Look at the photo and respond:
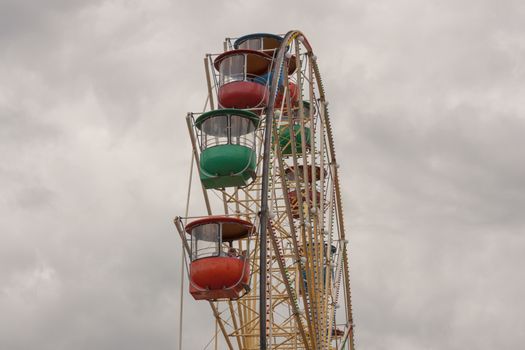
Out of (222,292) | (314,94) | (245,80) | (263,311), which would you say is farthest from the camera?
(314,94)

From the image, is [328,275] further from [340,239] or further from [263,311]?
[263,311]

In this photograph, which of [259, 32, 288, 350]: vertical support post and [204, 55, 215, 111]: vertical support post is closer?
[259, 32, 288, 350]: vertical support post

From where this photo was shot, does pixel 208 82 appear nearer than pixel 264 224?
No

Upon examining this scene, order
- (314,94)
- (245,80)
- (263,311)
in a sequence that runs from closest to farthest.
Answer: (263,311) < (245,80) < (314,94)

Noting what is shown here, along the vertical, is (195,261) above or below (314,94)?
below

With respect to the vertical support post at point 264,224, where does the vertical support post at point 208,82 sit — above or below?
above

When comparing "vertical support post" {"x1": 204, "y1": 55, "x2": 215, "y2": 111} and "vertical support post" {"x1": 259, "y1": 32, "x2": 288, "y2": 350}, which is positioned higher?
"vertical support post" {"x1": 204, "y1": 55, "x2": 215, "y2": 111}

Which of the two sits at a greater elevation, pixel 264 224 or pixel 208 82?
→ pixel 208 82

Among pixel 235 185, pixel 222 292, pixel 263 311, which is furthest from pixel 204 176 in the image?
pixel 263 311

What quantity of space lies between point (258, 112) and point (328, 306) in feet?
21.9

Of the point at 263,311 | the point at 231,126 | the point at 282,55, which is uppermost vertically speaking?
the point at 282,55

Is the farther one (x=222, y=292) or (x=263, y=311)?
(x=222, y=292)

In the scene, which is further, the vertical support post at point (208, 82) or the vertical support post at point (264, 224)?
the vertical support post at point (208, 82)

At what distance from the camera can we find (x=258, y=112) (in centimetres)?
2878
